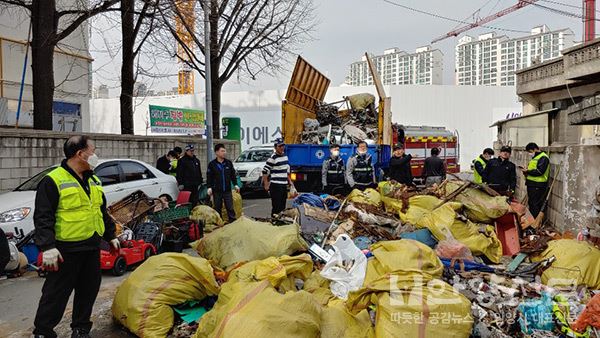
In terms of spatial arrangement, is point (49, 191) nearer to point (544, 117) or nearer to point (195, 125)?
point (195, 125)

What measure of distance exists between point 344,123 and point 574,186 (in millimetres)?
6701

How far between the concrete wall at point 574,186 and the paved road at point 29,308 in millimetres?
5800

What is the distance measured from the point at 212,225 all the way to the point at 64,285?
4071 mm

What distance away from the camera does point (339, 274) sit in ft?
13.1

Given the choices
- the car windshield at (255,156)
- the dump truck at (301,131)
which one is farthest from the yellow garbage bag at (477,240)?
the car windshield at (255,156)

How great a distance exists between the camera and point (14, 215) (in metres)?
6.05

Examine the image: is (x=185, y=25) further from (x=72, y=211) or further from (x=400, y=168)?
(x=72, y=211)

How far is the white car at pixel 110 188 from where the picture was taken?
6.05 meters

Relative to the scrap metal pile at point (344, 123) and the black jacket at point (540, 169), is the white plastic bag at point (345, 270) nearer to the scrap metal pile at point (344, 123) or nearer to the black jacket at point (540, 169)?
the black jacket at point (540, 169)

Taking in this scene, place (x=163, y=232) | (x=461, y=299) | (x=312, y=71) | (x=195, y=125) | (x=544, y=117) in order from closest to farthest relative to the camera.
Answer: (x=461, y=299) → (x=163, y=232) → (x=312, y=71) → (x=195, y=125) → (x=544, y=117)

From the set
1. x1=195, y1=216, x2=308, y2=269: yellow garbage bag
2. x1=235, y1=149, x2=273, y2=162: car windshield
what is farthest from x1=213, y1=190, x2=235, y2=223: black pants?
x1=235, y1=149, x2=273, y2=162: car windshield

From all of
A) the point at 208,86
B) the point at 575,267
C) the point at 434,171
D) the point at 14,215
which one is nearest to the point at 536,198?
the point at 434,171

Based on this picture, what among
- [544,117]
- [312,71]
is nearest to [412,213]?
[312,71]

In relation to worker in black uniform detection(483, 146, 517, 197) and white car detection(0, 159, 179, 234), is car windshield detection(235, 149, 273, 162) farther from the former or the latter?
worker in black uniform detection(483, 146, 517, 197)
